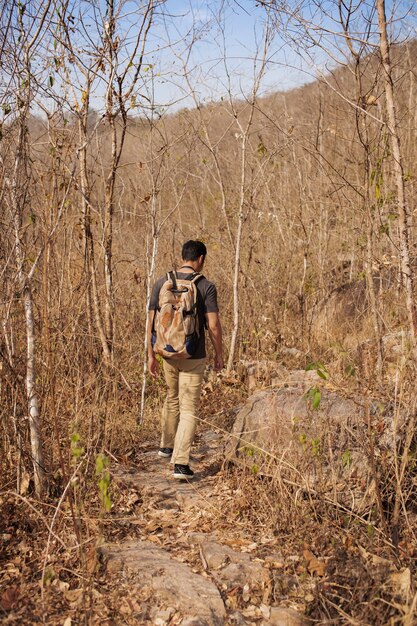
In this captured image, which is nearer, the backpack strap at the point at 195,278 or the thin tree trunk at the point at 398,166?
the thin tree trunk at the point at 398,166

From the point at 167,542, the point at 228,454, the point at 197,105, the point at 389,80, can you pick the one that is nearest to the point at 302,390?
the point at 228,454

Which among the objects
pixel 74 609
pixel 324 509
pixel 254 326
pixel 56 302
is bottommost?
pixel 74 609

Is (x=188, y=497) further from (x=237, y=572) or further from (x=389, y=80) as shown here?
(x=389, y=80)

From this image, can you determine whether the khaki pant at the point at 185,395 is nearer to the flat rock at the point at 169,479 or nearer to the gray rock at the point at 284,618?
the flat rock at the point at 169,479

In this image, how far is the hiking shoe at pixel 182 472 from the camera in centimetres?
430

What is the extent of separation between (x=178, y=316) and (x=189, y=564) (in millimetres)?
1562

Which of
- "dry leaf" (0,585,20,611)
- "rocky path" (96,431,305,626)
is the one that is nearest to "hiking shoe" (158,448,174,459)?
"rocky path" (96,431,305,626)

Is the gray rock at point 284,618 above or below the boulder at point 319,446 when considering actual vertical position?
below

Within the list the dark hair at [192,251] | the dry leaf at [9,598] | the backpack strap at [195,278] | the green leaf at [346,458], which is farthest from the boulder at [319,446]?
the dry leaf at [9,598]

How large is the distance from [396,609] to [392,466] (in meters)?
0.87

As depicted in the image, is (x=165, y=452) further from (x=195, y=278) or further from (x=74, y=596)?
(x=74, y=596)

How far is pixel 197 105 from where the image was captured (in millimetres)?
5953

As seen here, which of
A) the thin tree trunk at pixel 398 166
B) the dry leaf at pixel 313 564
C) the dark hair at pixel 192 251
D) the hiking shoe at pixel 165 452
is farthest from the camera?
the hiking shoe at pixel 165 452

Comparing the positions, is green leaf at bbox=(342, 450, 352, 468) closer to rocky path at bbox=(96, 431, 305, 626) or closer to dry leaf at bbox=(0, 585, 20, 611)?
rocky path at bbox=(96, 431, 305, 626)
